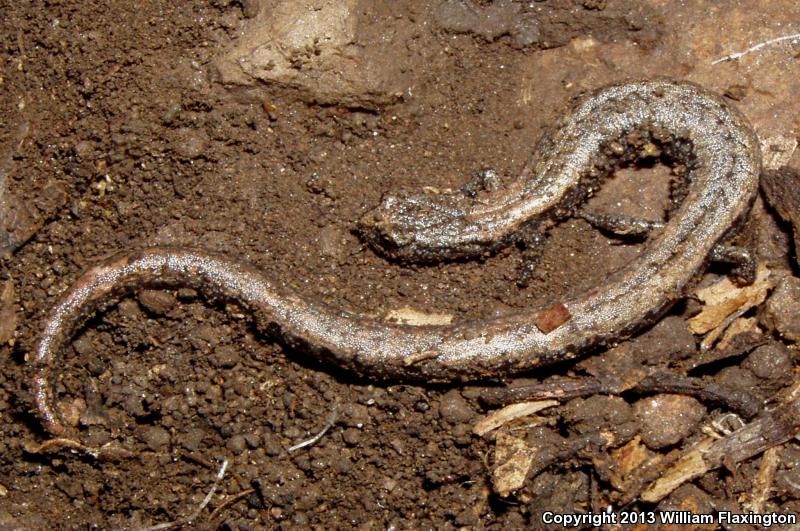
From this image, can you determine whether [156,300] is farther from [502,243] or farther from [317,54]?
[502,243]

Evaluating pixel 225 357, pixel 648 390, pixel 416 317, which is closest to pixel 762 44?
pixel 648 390

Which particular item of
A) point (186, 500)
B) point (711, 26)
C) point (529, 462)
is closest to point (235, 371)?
point (186, 500)

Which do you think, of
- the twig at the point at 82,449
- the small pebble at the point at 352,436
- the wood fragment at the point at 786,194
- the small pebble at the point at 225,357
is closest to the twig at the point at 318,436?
the small pebble at the point at 352,436

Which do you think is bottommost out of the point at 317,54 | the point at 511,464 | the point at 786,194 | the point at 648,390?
→ the point at 511,464

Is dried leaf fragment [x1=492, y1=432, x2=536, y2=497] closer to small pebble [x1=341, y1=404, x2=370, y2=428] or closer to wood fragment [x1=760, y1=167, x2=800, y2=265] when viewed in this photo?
small pebble [x1=341, y1=404, x2=370, y2=428]

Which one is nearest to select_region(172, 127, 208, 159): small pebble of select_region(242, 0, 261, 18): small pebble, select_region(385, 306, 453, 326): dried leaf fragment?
select_region(242, 0, 261, 18): small pebble

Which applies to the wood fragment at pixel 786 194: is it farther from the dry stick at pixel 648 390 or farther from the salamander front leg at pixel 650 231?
the dry stick at pixel 648 390
